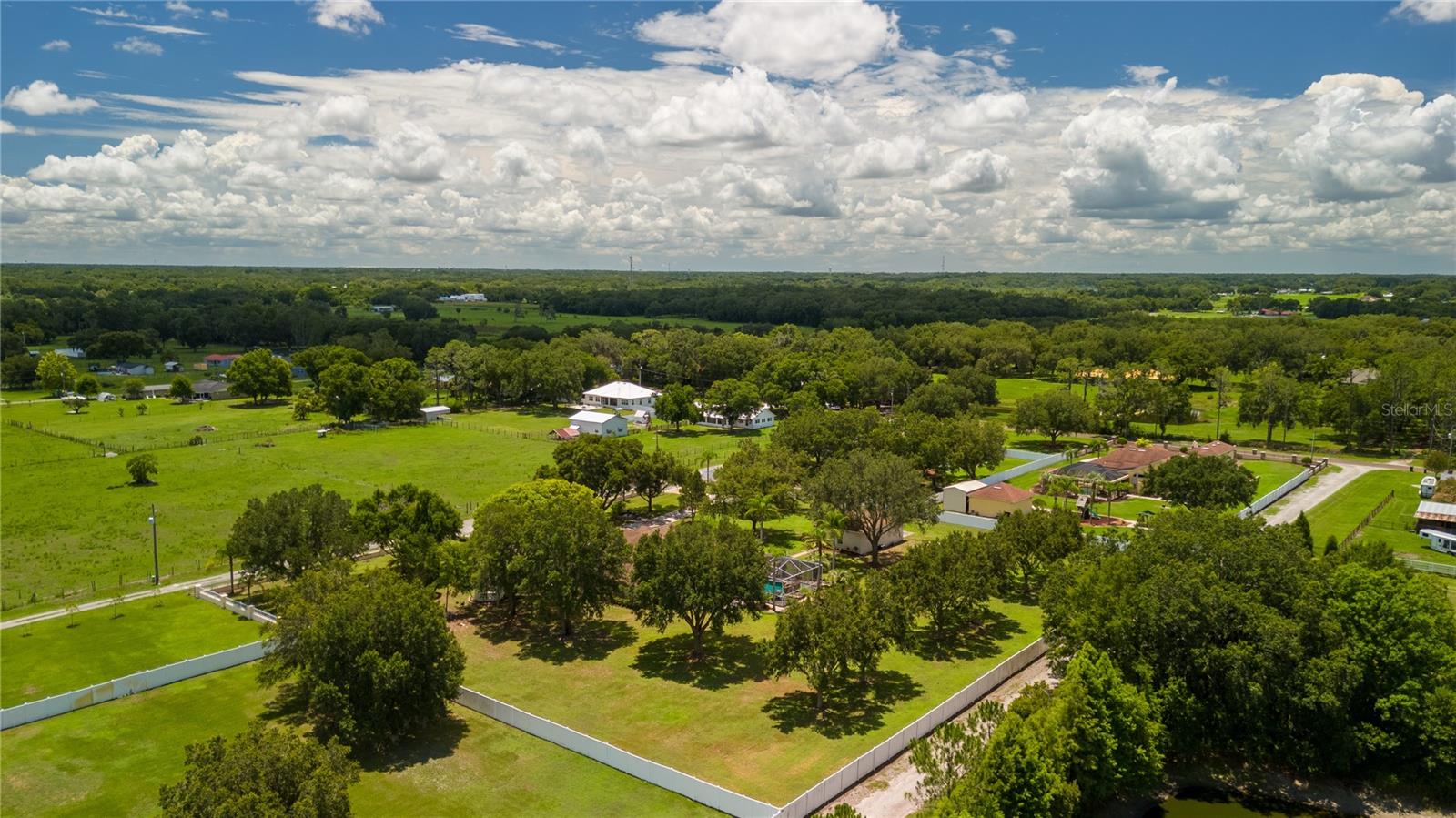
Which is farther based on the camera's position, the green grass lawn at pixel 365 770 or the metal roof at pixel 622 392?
the metal roof at pixel 622 392

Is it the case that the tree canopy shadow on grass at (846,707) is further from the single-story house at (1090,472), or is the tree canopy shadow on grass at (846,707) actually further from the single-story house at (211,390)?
the single-story house at (211,390)

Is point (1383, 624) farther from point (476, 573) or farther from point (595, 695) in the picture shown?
point (476, 573)

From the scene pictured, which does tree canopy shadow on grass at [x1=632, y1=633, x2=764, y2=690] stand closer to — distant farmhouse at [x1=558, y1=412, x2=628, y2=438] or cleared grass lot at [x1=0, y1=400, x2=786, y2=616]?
cleared grass lot at [x1=0, y1=400, x2=786, y2=616]

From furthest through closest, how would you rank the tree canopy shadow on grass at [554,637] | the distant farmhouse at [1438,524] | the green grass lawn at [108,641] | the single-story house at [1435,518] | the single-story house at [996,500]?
1. the single-story house at [996,500]
2. the single-story house at [1435,518]
3. the distant farmhouse at [1438,524]
4. the tree canopy shadow on grass at [554,637]
5. the green grass lawn at [108,641]

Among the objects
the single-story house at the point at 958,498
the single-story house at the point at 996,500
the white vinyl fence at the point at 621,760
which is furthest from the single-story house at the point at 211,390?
the single-story house at the point at 996,500

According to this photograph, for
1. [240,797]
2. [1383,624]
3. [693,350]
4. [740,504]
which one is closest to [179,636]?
[240,797]

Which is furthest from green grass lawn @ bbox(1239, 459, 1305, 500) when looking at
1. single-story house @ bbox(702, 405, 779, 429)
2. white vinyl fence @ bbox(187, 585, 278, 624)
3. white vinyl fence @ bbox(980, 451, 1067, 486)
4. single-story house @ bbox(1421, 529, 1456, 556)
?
white vinyl fence @ bbox(187, 585, 278, 624)
